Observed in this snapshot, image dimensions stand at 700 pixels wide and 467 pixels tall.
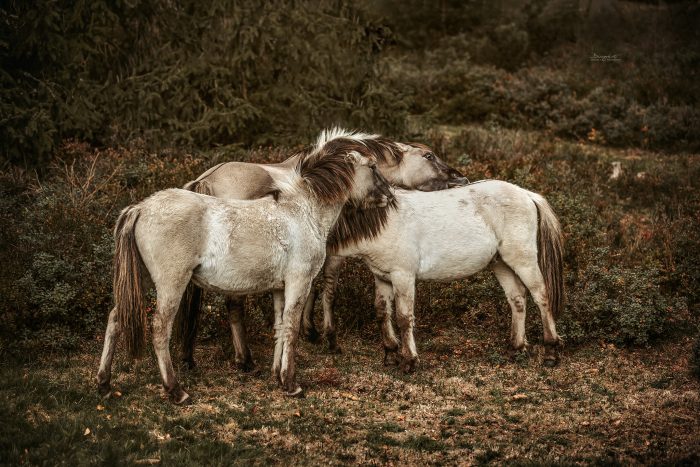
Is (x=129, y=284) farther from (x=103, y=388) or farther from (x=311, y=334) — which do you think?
(x=311, y=334)

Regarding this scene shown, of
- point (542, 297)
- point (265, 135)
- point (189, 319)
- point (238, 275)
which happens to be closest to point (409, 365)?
point (542, 297)

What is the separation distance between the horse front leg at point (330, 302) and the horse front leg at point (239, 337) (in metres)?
1.13

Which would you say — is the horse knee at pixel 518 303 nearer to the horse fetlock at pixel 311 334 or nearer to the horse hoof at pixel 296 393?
the horse fetlock at pixel 311 334

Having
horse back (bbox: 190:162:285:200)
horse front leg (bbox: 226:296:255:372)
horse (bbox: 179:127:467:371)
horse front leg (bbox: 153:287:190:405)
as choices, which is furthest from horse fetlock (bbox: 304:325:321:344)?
horse front leg (bbox: 153:287:190:405)

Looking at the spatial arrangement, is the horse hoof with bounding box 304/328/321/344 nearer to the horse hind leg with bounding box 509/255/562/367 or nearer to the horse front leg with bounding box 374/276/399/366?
the horse front leg with bounding box 374/276/399/366

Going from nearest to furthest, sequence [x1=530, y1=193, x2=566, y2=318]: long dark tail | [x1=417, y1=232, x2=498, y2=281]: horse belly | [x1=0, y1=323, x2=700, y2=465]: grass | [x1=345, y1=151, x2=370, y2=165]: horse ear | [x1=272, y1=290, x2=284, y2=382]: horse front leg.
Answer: [x1=0, y1=323, x2=700, y2=465]: grass → [x1=272, y1=290, x2=284, y2=382]: horse front leg → [x1=345, y1=151, x2=370, y2=165]: horse ear → [x1=417, y1=232, x2=498, y2=281]: horse belly → [x1=530, y1=193, x2=566, y2=318]: long dark tail

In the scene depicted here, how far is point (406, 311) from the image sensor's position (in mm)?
7195

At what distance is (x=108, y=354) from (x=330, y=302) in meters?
2.84

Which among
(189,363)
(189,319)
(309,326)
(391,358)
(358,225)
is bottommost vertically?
(309,326)

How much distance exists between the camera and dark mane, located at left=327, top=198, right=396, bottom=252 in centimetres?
719

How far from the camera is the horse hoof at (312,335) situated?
8227mm

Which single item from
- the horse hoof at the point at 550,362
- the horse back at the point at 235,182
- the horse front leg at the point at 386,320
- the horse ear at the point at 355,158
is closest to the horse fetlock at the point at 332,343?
the horse front leg at the point at 386,320

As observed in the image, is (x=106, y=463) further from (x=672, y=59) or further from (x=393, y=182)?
(x=672, y=59)

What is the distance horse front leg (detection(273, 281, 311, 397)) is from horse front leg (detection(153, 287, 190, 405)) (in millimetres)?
915
